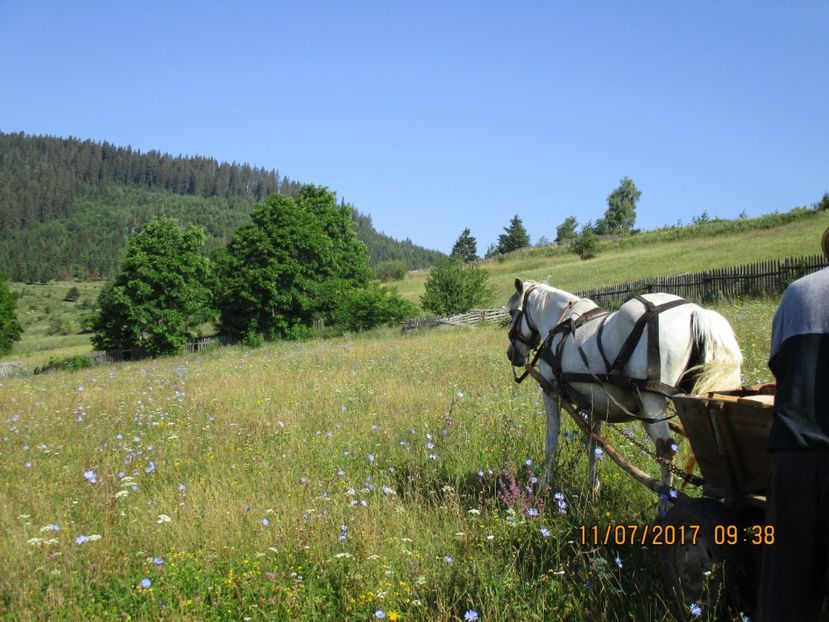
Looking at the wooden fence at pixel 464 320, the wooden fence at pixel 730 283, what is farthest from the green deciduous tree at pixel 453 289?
the wooden fence at pixel 730 283

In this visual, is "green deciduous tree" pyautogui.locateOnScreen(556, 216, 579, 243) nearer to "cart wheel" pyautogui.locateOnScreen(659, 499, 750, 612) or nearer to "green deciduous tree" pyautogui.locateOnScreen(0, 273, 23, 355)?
"green deciduous tree" pyautogui.locateOnScreen(0, 273, 23, 355)

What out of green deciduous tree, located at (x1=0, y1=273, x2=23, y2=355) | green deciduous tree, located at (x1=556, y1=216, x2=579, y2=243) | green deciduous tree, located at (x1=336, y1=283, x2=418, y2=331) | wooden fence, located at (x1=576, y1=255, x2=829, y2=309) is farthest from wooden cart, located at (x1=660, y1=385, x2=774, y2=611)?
green deciduous tree, located at (x1=556, y1=216, x2=579, y2=243)

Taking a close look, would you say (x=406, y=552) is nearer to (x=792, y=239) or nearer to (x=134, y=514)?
(x=134, y=514)

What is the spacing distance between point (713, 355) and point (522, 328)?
7.90 ft

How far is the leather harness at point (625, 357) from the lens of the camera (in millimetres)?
4375

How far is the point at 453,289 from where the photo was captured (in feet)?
117

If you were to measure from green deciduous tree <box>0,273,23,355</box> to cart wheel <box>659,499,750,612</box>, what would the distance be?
→ 63334 mm

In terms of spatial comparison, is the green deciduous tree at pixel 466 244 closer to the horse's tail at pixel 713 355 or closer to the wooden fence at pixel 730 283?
the wooden fence at pixel 730 283

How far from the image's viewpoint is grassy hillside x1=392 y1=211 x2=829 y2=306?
41000 millimetres

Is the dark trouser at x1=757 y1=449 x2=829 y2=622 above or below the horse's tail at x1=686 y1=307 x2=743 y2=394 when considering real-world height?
below

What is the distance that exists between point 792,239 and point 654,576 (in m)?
48.6

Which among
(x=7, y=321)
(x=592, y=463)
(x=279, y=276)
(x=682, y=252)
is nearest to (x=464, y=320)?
(x=279, y=276)

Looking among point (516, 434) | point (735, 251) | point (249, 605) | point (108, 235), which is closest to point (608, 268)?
point (735, 251)

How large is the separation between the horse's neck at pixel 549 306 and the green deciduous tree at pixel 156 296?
4240 cm
